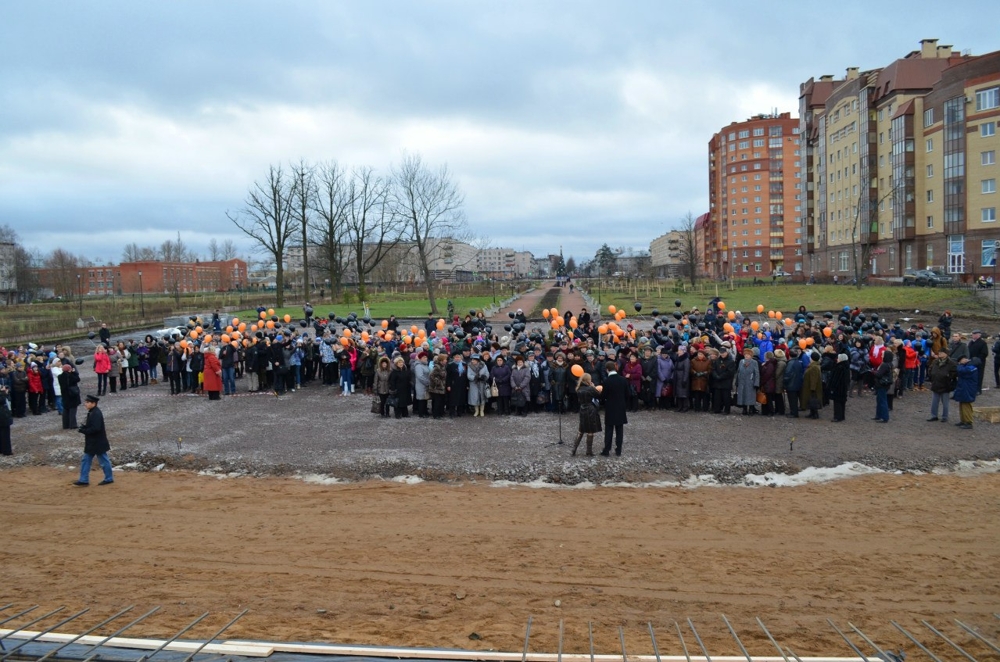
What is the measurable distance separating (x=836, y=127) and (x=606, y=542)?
72.4m

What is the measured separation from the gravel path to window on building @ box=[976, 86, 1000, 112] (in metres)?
44.3

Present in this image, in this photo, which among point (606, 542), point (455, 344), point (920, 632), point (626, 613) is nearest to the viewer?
point (920, 632)

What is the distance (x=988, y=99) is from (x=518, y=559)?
58159mm

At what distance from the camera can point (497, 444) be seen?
43.0ft

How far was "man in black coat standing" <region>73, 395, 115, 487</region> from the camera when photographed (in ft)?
37.4

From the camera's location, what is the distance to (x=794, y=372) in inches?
572

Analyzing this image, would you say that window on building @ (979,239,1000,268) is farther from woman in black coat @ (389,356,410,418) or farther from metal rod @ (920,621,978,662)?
metal rod @ (920,621,978,662)

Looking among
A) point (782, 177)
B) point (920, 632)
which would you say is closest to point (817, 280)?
point (782, 177)

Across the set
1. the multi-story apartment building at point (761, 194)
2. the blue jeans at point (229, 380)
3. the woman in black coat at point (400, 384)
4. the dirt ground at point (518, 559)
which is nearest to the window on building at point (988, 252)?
the dirt ground at point (518, 559)

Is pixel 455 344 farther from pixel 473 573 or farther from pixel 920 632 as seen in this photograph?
pixel 920 632

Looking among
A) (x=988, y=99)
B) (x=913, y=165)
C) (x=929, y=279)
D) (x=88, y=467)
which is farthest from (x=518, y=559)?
(x=913, y=165)

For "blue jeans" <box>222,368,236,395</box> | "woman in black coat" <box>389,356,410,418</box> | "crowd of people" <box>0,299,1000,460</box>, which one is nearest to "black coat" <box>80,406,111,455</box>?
"crowd of people" <box>0,299,1000,460</box>

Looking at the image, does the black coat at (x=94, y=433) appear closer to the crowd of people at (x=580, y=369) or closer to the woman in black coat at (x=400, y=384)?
the crowd of people at (x=580, y=369)

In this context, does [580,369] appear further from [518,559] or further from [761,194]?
[761,194]
